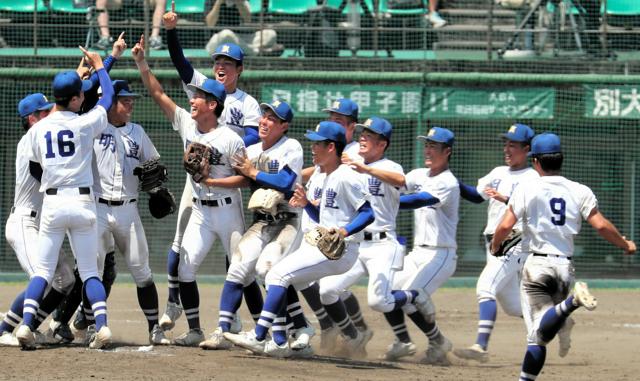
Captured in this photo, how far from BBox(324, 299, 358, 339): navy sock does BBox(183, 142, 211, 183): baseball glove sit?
1.44 m

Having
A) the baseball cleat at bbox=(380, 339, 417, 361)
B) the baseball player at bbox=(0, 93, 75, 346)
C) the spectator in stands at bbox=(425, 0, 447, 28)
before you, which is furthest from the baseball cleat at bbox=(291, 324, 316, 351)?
the spectator in stands at bbox=(425, 0, 447, 28)

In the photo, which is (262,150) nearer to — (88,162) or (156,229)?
(88,162)

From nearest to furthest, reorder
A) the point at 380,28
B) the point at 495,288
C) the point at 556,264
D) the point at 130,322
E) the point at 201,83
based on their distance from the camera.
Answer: the point at 556,264, the point at 201,83, the point at 495,288, the point at 130,322, the point at 380,28

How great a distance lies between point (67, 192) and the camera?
7.73 metres

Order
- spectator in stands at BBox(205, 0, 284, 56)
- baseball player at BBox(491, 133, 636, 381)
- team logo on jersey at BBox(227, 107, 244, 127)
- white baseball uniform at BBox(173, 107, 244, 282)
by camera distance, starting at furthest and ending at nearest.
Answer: spectator in stands at BBox(205, 0, 284, 56) → team logo on jersey at BBox(227, 107, 244, 127) → white baseball uniform at BBox(173, 107, 244, 282) → baseball player at BBox(491, 133, 636, 381)

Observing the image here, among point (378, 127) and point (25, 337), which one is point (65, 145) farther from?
point (378, 127)


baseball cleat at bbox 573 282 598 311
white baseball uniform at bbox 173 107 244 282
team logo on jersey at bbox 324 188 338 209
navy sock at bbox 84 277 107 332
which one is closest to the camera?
baseball cleat at bbox 573 282 598 311

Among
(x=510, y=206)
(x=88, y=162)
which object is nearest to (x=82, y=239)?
(x=88, y=162)

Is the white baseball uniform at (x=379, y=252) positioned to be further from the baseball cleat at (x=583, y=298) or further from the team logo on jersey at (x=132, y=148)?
the baseball cleat at (x=583, y=298)

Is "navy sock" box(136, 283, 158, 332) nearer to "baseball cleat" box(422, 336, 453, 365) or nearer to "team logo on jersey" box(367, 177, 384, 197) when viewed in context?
"team logo on jersey" box(367, 177, 384, 197)

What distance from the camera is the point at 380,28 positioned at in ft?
47.9

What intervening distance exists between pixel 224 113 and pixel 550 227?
279 cm

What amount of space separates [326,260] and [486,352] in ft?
5.84

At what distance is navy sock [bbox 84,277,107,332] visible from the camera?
7.79 meters
